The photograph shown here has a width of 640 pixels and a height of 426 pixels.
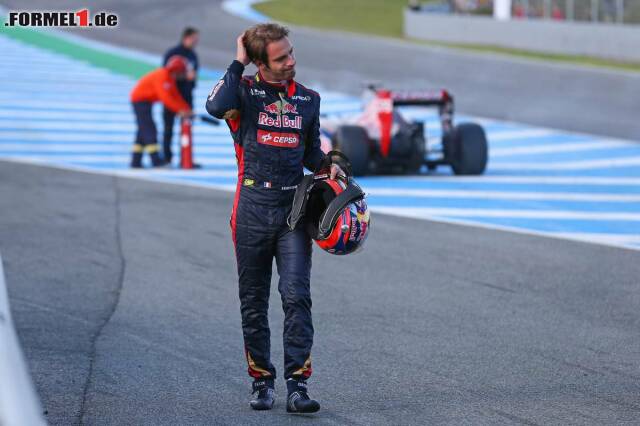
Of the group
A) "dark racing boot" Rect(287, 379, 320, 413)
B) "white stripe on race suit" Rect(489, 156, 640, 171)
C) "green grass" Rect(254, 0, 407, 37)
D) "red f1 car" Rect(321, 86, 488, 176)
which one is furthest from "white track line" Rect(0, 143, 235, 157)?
"green grass" Rect(254, 0, 407, 37)

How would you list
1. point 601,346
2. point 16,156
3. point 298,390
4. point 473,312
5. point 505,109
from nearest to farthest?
1. point 298,390
2. point 601,346
3. point 473,312
4. point 16,156
5. point 505,109

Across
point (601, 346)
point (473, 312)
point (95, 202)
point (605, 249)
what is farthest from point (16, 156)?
point (601, 346)

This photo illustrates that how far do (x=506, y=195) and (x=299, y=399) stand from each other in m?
8.94

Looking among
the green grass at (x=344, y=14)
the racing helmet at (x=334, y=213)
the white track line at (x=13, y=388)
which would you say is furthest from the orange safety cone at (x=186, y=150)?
→ the green grass at (x=344, y=14)

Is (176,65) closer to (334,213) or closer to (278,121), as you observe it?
(278,121)

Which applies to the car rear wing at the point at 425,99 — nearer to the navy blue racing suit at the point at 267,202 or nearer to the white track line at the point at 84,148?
the white track line at the point at 84,148

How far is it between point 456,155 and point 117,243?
597cm

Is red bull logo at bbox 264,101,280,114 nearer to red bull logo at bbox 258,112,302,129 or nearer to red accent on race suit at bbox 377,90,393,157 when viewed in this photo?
red bull logo at bbox 258,112,302,129

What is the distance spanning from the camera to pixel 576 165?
17234mm

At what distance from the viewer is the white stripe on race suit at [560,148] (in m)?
18.6

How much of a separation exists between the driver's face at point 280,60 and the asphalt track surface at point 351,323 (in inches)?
62.0

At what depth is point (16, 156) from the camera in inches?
707

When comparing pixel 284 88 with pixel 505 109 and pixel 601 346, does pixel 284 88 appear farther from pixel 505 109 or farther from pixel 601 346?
pixel 505 109

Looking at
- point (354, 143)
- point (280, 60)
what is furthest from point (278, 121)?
point (354, 143)
